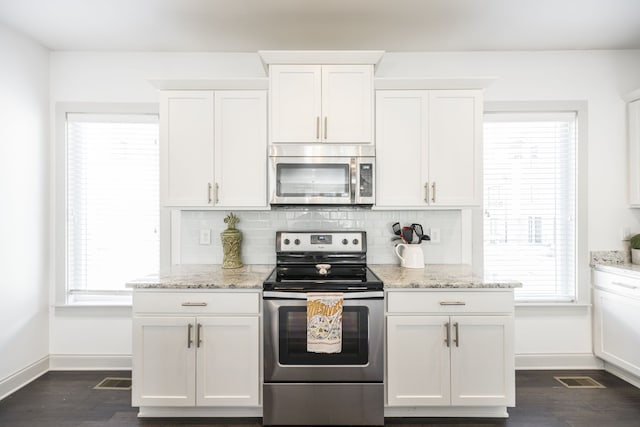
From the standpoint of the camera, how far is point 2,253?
2.67 m

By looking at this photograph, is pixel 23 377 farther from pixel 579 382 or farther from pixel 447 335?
pixel 579 382

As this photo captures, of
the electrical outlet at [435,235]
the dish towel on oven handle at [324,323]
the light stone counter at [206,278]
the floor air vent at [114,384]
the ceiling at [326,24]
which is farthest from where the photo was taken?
the electrical outlet at [435,235]

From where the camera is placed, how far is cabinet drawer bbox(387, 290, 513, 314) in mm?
2303

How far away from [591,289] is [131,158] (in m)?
4.06

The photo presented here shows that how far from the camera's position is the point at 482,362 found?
90.7 inches

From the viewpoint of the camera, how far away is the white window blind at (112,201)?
3.12m

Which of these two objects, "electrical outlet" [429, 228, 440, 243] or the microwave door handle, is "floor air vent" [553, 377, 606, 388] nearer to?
"electrical outlet" [429, 228, 440, 243]

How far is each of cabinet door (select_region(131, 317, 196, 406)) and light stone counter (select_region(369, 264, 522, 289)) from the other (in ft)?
4.36

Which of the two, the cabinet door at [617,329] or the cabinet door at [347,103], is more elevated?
the cabinet door at [347,103]

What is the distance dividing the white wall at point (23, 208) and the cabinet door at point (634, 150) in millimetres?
4846

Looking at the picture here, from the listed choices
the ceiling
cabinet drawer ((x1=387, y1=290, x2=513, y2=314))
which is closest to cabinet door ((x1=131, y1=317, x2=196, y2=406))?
cabinet drawer ((x1=387, y1=290, x2=513, y2=314))

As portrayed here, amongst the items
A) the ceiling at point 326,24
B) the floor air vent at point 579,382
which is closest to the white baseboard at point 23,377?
the ceiling at point 326,24

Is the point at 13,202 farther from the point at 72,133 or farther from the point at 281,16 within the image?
the point at 281,16

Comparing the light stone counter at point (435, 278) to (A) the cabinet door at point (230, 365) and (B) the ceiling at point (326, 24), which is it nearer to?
(A) the cabinet door at point (230, 365)
